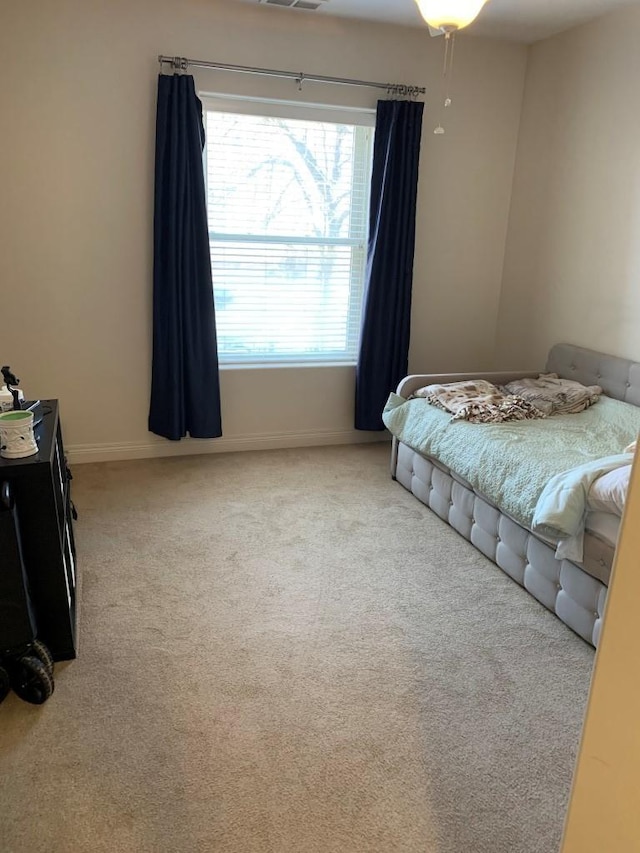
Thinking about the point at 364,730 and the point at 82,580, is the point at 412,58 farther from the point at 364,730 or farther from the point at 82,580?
the point at 364,730

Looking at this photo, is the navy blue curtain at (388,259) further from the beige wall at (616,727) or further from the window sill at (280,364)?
the beige wall at (616,727)

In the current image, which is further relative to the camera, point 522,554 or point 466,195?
point 466,195

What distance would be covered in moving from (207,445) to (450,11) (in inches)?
112

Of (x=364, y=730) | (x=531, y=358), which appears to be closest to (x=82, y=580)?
(x=364, y=730)

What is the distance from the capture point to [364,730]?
192cm

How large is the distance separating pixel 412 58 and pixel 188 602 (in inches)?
137

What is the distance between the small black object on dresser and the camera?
1.94 meters

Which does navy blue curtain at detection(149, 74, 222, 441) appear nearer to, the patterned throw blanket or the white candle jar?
the patterned throw blanket

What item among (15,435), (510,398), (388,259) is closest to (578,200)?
(388,259)

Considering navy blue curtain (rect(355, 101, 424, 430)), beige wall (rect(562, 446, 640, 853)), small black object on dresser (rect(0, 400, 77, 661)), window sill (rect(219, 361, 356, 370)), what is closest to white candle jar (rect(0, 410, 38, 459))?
small black object on dresser (rect(0, 400, 77, 661))

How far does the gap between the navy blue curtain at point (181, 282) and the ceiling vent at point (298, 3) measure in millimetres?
622

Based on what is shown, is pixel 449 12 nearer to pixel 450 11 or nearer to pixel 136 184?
pixel 450 11

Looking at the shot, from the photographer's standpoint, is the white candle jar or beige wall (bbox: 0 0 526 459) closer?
the white candle jar

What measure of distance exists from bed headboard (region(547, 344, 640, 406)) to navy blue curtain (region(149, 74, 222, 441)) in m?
2.12
